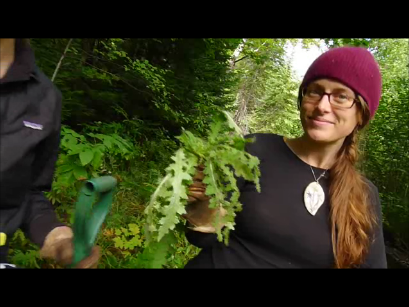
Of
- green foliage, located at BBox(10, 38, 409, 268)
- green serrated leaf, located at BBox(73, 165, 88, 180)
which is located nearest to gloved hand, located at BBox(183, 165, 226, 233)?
green foliage, located at BBox(10, 38, 409, 268)

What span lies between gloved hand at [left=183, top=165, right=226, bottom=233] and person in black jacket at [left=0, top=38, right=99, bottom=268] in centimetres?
34

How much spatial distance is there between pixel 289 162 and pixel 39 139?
0.91 metres

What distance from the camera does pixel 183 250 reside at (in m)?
2.32

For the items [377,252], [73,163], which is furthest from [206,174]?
[73,163]

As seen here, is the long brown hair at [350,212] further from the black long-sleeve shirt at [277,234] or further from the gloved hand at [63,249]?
the gloved hand at [63,249]

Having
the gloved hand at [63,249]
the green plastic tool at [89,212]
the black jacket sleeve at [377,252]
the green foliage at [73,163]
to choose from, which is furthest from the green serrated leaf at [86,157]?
the black jacket sleeve at [377,252]

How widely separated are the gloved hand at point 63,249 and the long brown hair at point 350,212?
839mm

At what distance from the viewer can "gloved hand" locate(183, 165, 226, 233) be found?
1110mm

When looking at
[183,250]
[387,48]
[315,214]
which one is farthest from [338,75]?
[183,250]

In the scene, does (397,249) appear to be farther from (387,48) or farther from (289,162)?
(289,162)

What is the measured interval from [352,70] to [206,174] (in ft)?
2.05

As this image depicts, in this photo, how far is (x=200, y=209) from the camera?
114cm

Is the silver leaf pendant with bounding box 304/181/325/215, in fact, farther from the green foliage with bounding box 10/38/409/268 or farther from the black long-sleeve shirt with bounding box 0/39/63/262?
the black long-sleeve shirt with bounding box 0/39/63/262

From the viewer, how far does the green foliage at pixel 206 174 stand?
1.03 meters
